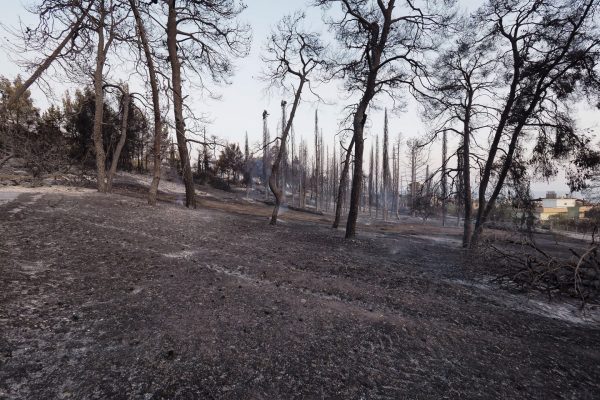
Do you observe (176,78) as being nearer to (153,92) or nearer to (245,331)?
(153,92)

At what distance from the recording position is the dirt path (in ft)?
9.16

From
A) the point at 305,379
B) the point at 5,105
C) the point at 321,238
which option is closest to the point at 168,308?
the point at 305,379

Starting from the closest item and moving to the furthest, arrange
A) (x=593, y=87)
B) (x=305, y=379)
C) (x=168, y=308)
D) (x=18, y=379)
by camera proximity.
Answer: (x=18, y=379)
(x=305, y=379)
(x=168, y=308)
(x=593, y=87)

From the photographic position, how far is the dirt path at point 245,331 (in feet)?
9.16

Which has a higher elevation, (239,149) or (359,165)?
(239,149)

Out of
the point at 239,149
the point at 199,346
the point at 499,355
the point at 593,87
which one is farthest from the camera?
the point at 239,149

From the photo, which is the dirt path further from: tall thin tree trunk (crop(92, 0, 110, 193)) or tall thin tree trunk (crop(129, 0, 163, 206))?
tall thin tree trunk (crop(92, 0, 110, 193))

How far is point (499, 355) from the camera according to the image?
3801mm

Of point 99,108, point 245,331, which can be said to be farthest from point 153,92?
point 245,331

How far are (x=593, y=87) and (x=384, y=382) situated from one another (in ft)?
41.7

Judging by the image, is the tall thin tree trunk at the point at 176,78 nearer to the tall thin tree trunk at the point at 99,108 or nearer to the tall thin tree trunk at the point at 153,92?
the tall thin tree trunk at the point at 153,92

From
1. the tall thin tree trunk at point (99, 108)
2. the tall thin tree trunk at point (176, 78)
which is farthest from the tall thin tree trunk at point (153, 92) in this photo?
the tall thin tree trunk at point (99, 108)

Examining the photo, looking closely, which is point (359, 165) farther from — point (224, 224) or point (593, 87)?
point (593, 87)

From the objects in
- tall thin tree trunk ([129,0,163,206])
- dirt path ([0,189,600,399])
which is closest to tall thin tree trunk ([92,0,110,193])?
tall thin tree trunk ([129,0,163,206])
